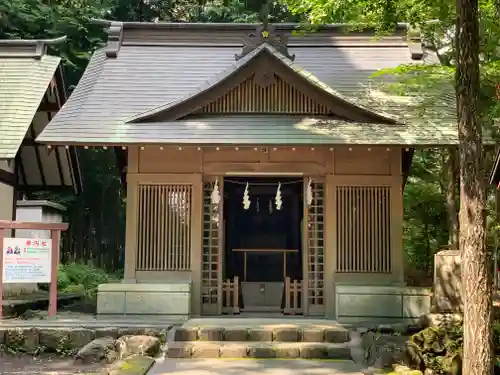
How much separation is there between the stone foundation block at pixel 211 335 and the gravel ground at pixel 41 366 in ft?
5.88

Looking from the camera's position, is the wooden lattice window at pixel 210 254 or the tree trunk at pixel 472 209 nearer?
the tree trunk at pixel 472 209

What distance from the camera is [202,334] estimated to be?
32.5 feet

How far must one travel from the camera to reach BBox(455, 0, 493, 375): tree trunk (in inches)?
248

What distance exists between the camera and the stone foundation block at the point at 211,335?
9875mm

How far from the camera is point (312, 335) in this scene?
9.91 meters

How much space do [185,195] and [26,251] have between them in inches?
133

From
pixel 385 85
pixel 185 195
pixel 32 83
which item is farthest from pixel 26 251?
pixel 385 85

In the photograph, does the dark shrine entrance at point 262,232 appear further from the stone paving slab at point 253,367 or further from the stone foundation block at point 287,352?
the stone paving slab at point 253,367

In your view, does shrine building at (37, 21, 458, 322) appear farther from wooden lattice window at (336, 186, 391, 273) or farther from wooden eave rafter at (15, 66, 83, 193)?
wooden eave rafter at (15, 66, 83, 193)

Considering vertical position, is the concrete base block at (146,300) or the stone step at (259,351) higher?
the concrete base block at (146,300)

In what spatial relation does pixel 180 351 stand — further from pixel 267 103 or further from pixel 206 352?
pixel 267 103

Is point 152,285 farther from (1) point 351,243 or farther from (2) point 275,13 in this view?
(2) point 275,13

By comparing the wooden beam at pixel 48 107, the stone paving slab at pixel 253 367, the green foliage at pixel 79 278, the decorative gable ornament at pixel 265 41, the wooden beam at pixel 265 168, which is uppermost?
the decorative gable ornament at pixel 265 41

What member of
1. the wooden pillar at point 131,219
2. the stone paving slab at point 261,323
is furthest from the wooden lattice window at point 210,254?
the wooden pillar at point 131,219
